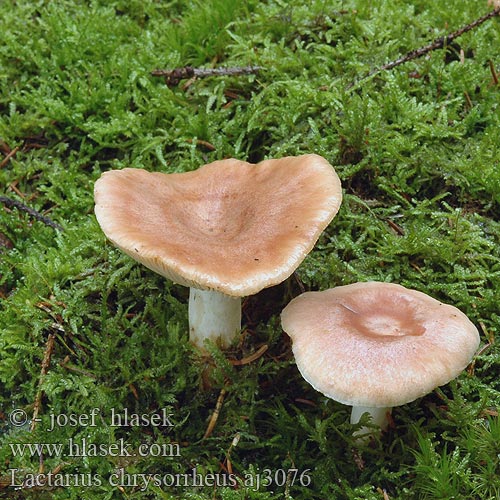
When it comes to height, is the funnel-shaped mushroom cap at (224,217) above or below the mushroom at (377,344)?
above

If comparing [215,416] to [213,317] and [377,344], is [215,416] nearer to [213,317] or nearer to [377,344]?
[213,317]

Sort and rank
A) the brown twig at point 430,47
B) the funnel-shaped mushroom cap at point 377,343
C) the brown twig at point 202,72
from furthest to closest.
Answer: the brown twig at point 202,72 → the brown twig at point 430,47 → the funnel-shaped mushroom cap at point 377,343

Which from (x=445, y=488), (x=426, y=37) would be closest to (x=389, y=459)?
(x=445, y=488)

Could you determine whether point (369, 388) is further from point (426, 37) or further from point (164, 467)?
point (426, 37)

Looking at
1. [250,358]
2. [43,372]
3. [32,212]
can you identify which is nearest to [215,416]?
[250,358]

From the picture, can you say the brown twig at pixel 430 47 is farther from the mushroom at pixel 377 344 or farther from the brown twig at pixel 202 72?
the mushroom at pixel 377 344

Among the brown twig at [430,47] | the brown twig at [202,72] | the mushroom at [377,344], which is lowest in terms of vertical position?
the mushroom at [377,344]

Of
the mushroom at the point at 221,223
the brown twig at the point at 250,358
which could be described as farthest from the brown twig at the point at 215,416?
the mushroom at the point at 221,223
